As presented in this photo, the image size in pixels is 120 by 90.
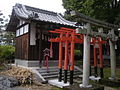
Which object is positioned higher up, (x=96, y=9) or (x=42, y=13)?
(x=42, y=13)

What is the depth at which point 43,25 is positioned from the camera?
1181 cm

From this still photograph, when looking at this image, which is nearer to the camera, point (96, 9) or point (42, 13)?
point (96, 9)

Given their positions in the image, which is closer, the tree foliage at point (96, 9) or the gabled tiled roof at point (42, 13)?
the tree foliage at point (96, 9)

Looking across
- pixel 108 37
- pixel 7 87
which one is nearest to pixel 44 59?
pixel 7 87

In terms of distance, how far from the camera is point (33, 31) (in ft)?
38.5

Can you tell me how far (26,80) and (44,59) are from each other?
4.46 metres

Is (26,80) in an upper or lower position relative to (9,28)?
lower

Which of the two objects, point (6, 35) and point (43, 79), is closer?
point (43, 79)

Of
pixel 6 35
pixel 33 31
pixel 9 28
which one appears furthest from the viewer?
pixel 6 35

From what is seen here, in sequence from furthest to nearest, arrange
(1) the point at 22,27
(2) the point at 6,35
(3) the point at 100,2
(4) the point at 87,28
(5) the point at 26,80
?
(2) the point at 6,35 < (1) the point at 22,27 < (3) the point at 100,2 < (5) the point at 26,80 < (4) the point at 87,28

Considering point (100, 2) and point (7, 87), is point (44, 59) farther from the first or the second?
point (100, 2)

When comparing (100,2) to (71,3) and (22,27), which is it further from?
(22,27)

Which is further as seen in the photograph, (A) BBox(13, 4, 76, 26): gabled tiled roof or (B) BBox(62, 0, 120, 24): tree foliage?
(A) BBox(13, 4, 76, 26): gabled tiled roof

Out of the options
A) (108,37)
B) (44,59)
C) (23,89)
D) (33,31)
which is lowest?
(23,89)
